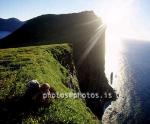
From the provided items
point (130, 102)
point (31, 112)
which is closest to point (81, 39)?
point (130, 102)

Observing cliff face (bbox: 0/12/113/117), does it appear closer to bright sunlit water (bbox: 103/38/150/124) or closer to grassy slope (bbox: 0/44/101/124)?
bright sunlit water (bbox: 103/38/150/124)

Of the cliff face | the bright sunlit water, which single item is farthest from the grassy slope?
the bright sunlit water

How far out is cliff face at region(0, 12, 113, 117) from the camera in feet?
296

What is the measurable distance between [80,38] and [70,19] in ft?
99.6

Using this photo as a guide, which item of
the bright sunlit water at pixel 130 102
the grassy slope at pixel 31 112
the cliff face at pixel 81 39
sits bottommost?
the bright sunlit water at pixel 130 102

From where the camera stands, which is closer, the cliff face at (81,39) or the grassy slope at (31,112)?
the grassy slope at (31,112)

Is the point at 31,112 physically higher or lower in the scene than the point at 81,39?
higher

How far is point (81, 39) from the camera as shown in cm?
10538

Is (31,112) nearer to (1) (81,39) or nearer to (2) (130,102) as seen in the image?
(1) (81,39)

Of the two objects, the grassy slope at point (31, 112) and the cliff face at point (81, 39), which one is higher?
the grassy slope at point (31, 112)

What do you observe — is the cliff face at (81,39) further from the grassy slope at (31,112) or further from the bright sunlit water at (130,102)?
the grassy slope at (31,112)

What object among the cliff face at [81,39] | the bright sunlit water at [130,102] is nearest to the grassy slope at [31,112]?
the cliff face at [81,39]

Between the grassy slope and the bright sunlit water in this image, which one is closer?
the grassy slope

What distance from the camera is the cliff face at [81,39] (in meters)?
90.1
